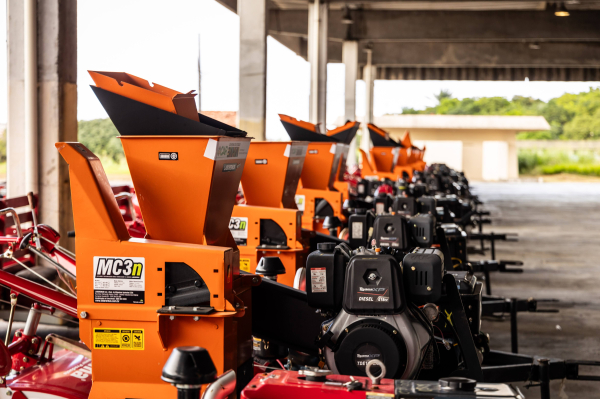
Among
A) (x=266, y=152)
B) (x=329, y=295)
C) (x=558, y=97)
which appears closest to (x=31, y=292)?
(x=329, y=295)

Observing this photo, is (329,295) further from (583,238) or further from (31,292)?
(583,238)

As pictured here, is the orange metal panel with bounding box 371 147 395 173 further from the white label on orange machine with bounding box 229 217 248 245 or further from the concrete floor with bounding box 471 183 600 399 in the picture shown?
the white label on orange machine with bounding box 229 217 248 245

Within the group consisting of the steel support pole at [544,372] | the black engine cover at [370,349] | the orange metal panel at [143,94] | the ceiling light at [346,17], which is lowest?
the steel support pole at [544,372]

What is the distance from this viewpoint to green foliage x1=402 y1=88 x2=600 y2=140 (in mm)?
49812

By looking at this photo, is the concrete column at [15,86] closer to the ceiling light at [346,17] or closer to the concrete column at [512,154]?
the ceiling light at [346,17]

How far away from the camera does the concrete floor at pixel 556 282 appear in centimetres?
561

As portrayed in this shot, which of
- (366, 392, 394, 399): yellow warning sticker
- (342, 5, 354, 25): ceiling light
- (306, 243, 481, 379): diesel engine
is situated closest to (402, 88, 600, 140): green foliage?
(342, 5, 354, 25): ceiling light

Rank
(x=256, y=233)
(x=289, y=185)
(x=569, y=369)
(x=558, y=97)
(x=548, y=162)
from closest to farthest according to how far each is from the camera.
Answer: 1. (x=569, y=369)
2. (x=256, y=233)
3. (x=289, y=185)
4. (x=548, y=162)
5. (x=558, y=97)

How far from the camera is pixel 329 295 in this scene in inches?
111

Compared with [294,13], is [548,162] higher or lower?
lower

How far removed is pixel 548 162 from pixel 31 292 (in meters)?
44.7

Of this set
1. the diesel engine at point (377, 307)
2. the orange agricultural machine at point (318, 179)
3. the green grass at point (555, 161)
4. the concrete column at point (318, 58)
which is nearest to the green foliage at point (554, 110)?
the green grass at point (555, 161)

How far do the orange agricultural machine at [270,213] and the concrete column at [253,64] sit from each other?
15.3ft

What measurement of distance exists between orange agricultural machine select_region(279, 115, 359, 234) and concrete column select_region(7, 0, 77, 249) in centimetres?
214
